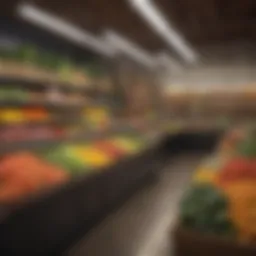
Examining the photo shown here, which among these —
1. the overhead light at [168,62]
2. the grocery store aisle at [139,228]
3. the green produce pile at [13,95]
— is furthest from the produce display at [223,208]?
the overhead light at [168,62]

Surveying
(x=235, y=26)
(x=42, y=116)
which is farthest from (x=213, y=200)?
(x=235, y=26)

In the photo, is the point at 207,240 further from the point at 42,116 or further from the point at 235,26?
the point at 235,26

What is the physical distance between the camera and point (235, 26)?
612cm

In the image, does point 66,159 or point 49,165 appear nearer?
point 49,165

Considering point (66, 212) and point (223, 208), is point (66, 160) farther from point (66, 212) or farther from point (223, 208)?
point (223, 208)

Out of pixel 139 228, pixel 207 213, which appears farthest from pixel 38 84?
pixel 207 213

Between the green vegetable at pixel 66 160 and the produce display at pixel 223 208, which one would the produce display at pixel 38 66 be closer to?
the green vegetable at pixel 66 160

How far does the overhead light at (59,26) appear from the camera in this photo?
4906 mm

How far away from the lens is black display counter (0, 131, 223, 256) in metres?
2.41

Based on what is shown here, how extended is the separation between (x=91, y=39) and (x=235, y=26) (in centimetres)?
271

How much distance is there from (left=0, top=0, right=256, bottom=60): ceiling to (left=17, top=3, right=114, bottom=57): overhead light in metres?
0.16

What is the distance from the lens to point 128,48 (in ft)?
27.1

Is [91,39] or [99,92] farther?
[99,92]

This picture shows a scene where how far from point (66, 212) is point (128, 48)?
5767 millimetres
